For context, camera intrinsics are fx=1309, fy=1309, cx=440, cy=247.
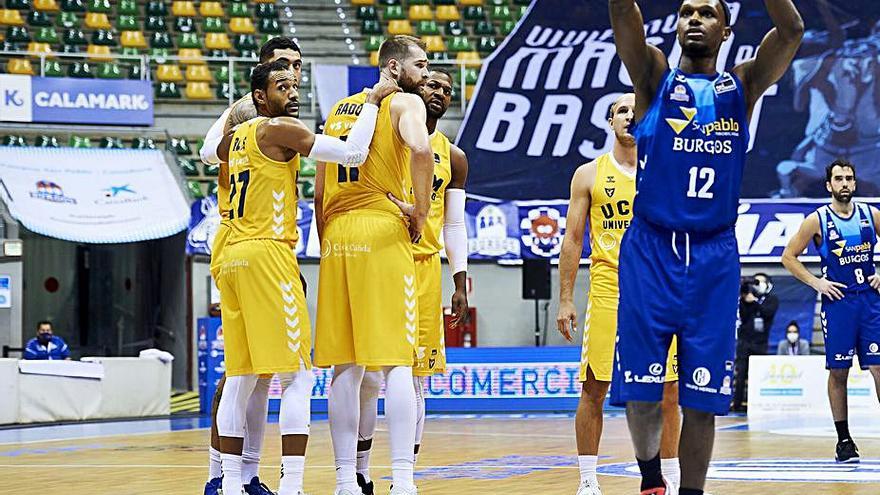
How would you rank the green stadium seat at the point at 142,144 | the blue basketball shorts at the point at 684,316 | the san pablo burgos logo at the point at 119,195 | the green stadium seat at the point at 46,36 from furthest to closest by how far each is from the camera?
the green stadium seat at the point at 46,36 → the green stadium seat at the point at 142,144 → the san pablo burgos logo at the point at 119,195 → the blue basketball shorts at the point at 684,316

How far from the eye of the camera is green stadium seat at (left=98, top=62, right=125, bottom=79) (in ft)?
73.8

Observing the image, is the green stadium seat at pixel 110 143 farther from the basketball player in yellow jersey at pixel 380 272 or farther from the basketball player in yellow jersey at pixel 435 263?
the basketball player in yellow jersey at pixel 380 272

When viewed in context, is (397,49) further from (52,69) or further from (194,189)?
(52,69)

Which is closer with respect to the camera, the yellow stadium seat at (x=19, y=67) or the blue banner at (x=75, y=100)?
the blue banner at (x=75, y=100)

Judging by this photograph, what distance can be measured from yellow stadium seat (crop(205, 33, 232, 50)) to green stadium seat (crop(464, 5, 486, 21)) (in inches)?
194

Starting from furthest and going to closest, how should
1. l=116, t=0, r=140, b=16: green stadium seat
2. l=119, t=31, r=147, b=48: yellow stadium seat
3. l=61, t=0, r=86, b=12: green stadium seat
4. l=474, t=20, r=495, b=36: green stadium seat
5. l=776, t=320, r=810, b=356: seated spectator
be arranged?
1. l=474, t=20, r=495, b=36: green stadium seat
2. l=116, t=0, r=140, b=16: green stadium seat
3. l=61, t=0, r=86, b=12: green stadium seat
4. l=119, t=31, r=147, b=48: yellow stadium seat
5. l=776, t=320, r=810, b=356: seated spectator

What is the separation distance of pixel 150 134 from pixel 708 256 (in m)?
18.5

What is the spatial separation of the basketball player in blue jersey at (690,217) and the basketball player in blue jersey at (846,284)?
5283 mm

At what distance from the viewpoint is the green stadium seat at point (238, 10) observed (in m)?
26.3

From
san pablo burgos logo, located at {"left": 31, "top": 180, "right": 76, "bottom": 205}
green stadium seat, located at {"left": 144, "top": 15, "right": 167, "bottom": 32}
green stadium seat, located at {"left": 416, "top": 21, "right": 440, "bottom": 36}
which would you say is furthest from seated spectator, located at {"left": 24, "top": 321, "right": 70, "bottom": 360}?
green stadium seat, located at {"left": 416, "top": 21, "right": 440, "bottom": 36}

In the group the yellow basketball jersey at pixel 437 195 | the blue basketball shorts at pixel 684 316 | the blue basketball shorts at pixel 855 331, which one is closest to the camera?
the blue basketball shorts at pixel 684 316

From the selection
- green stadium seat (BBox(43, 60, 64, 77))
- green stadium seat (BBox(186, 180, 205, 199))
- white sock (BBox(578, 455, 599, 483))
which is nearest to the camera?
white sock (BBox(578, 455, 599, 483))

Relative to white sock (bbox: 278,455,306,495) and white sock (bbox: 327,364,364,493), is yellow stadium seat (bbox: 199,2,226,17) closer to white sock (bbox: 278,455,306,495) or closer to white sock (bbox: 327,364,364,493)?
white sock (bbox: 327,364,364,493)

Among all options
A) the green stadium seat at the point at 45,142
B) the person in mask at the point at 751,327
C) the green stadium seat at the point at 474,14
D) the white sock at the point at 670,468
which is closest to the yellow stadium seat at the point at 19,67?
the green stadium seat at the point at 45,142
